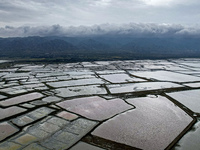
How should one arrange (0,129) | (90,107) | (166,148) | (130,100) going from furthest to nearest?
(130,100), (90,107), (0,129), (166,148)

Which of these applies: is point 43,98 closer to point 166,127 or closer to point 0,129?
point 0,129

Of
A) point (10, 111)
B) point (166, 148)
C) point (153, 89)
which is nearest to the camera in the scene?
point (166, 148)

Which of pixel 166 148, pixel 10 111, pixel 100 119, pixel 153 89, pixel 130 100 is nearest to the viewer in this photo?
pixel 166 148

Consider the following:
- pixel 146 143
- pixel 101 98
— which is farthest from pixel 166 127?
pixel 101 98

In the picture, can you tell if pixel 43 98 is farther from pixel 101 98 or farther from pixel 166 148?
pixel 166 148

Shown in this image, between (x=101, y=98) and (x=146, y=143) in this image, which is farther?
(x=101, y=98)

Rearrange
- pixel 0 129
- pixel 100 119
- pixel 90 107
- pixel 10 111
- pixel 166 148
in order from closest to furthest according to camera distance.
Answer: pixel 166 148 < pixel 0 129 < pixel 100 119 < pixel 10 111 < pixel 90 107

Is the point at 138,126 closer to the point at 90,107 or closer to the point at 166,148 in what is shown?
the point at 166,148

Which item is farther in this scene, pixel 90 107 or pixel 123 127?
pixel 90 107

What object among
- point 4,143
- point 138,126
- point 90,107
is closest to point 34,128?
point 4,143
